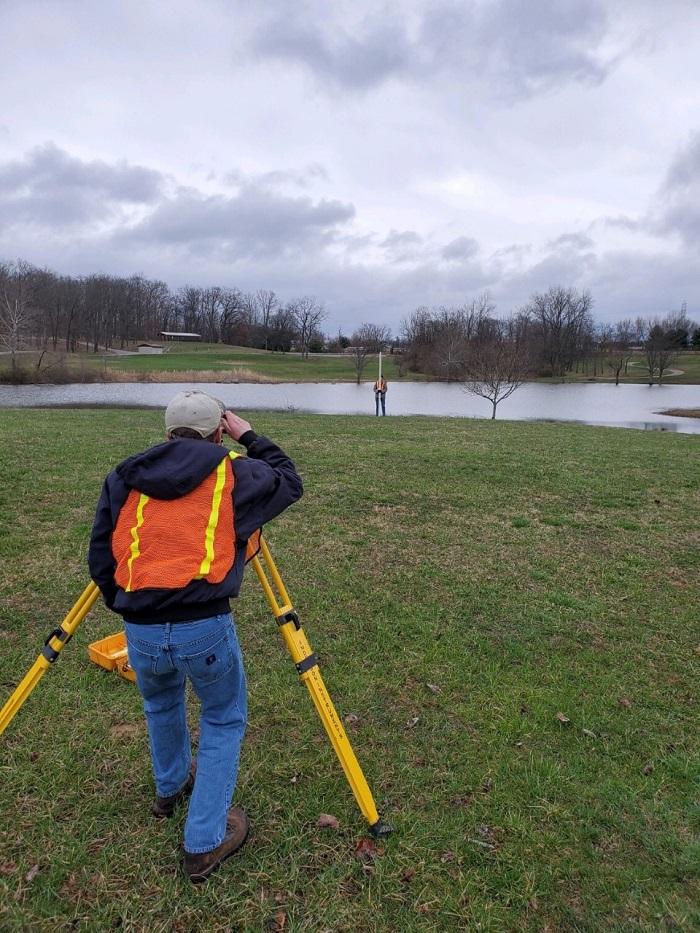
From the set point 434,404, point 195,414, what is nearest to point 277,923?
point 195,414

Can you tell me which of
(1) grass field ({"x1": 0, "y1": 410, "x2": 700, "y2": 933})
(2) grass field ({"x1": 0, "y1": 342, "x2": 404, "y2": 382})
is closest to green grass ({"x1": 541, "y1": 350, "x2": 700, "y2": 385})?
(2) grass field ({"x1": 0, "y1": 342, "x2": 404, "y2": 382})

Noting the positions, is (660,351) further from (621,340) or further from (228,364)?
(228,364)

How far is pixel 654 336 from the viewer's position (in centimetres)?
9356

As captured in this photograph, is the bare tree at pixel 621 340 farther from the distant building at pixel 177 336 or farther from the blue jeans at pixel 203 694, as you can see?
the blue jeans at pixel 203 694

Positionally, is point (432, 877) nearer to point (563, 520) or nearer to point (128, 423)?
point (563, 520)

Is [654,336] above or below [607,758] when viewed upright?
above

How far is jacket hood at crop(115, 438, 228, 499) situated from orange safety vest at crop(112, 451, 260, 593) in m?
0.03

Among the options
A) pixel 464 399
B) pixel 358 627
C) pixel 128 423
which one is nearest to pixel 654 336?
pixel 464 399

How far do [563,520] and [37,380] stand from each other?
47.3 m

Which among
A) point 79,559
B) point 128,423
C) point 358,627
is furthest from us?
point 128,423

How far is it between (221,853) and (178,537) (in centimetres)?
154

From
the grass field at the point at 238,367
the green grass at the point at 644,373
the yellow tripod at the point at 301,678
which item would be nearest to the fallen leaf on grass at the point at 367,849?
the yellow tripod at the point at 301,678

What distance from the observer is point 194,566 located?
2.37 m

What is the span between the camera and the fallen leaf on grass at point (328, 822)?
3004mm
